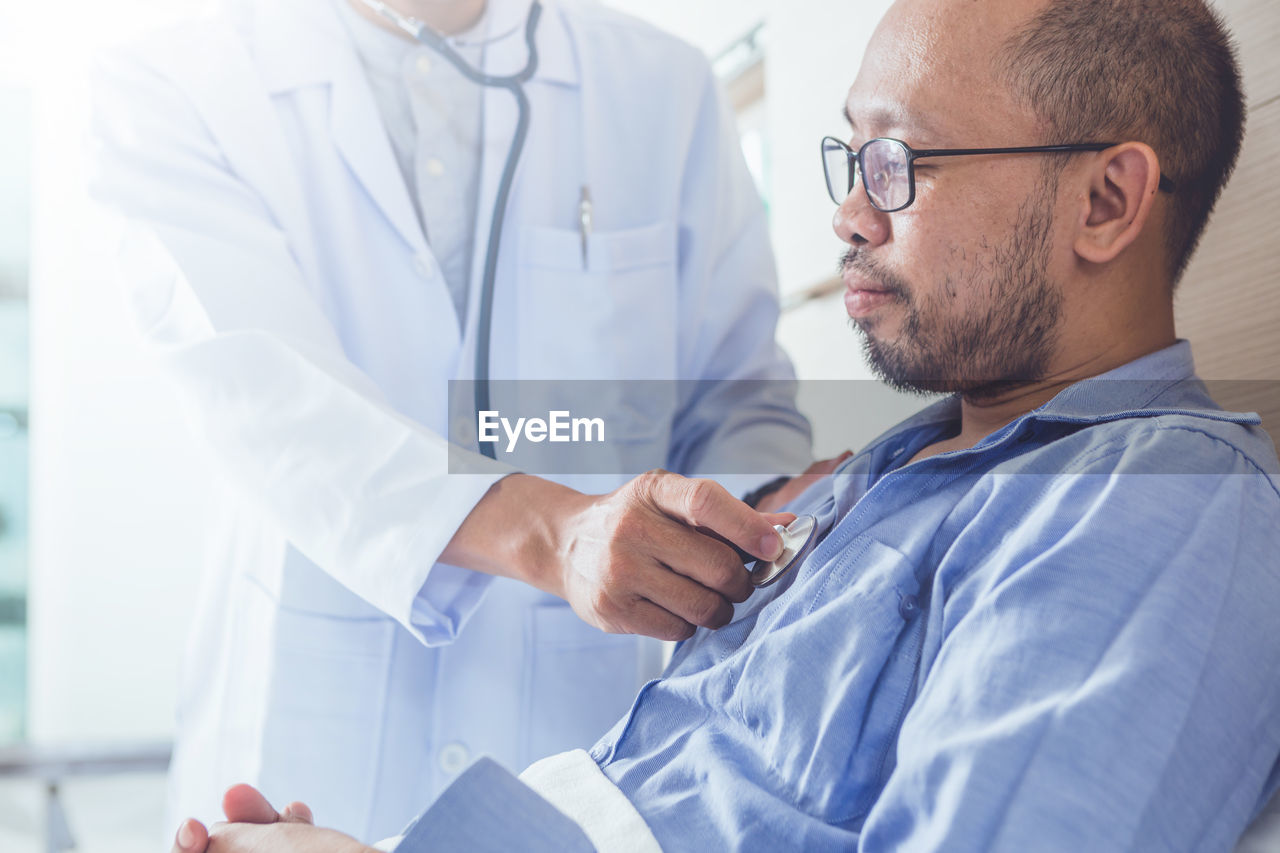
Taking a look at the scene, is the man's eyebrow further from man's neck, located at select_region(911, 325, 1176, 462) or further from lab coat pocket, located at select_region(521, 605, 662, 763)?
lab coat pocket, located at select_region(521, 605, 662, 763)

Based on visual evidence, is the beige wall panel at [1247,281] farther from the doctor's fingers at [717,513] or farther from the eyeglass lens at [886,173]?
the doctor's fingers at [717,513]

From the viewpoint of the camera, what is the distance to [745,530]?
0.80m

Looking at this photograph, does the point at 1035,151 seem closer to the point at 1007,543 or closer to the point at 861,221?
the point at 861,221

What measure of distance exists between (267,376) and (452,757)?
0.48 metres

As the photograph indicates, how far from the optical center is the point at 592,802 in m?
0.74

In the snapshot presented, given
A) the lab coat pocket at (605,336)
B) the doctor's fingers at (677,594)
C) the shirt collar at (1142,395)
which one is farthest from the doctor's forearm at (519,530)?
the shirt collar at (1142,395)

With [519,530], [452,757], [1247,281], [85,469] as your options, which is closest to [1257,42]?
[1247,281]

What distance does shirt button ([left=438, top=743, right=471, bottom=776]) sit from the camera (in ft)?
3.77

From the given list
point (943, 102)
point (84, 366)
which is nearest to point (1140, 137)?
point (943, 102)

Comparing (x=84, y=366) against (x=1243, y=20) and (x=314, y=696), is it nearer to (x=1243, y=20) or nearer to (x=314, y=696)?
(x=314, y=696)

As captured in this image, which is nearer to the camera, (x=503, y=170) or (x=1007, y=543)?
(x=1007, y=543)

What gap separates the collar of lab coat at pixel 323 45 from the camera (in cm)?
129

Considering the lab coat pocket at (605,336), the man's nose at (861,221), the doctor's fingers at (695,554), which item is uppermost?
the man's nose at (861,221)

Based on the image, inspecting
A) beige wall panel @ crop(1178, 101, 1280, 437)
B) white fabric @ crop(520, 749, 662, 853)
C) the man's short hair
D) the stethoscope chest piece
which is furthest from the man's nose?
white fabric @ crop(520, 749, 662, 853)
